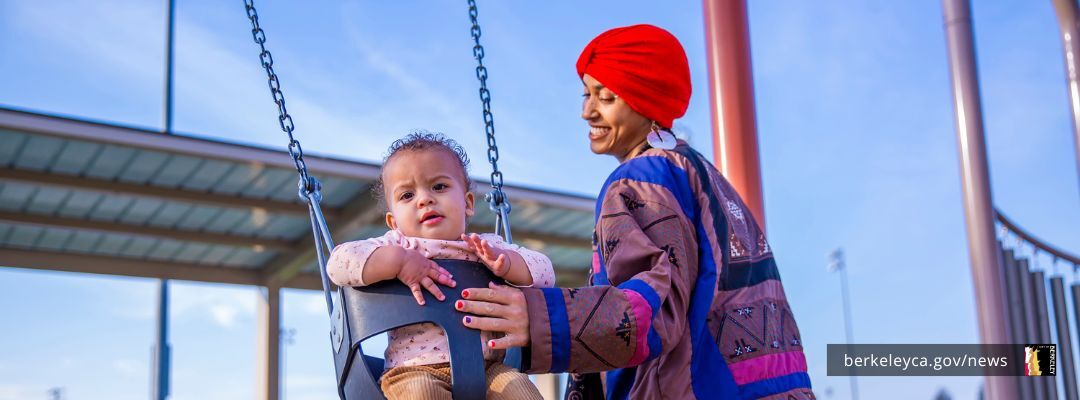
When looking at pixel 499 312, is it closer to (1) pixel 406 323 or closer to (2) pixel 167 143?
(1) pixel 406 323

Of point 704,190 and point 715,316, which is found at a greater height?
point 704,190

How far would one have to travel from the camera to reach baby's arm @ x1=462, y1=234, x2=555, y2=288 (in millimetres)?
2568

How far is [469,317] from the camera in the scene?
243 centimetres

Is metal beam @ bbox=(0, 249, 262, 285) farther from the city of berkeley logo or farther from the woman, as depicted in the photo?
the woman

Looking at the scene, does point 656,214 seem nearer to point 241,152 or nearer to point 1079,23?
point 1079,23

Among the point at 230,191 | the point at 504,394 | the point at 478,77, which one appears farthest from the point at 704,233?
the point at 230,191

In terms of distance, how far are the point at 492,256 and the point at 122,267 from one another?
1121cm

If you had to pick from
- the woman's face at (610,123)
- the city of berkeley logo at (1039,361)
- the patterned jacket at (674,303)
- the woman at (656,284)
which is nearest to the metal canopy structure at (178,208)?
the city of berkeley logo at (1039,361)

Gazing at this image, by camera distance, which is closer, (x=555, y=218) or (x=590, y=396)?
(x=590, y=396)

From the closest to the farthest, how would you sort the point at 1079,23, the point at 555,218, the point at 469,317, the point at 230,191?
the point at 469,317, the point at 1079,23, the point at 230,191, the point at 555,218

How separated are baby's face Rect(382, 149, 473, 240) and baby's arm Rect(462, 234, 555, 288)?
110 millimetres

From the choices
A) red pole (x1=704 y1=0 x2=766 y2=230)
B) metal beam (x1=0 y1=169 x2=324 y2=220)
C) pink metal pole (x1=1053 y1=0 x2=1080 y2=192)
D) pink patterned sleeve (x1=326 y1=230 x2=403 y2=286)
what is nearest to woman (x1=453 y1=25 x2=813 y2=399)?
pink patterned sleeve (x1=326 y1=230 x2=403 y2=286)

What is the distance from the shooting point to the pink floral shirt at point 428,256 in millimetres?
2506

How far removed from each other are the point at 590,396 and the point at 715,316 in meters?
0.44
